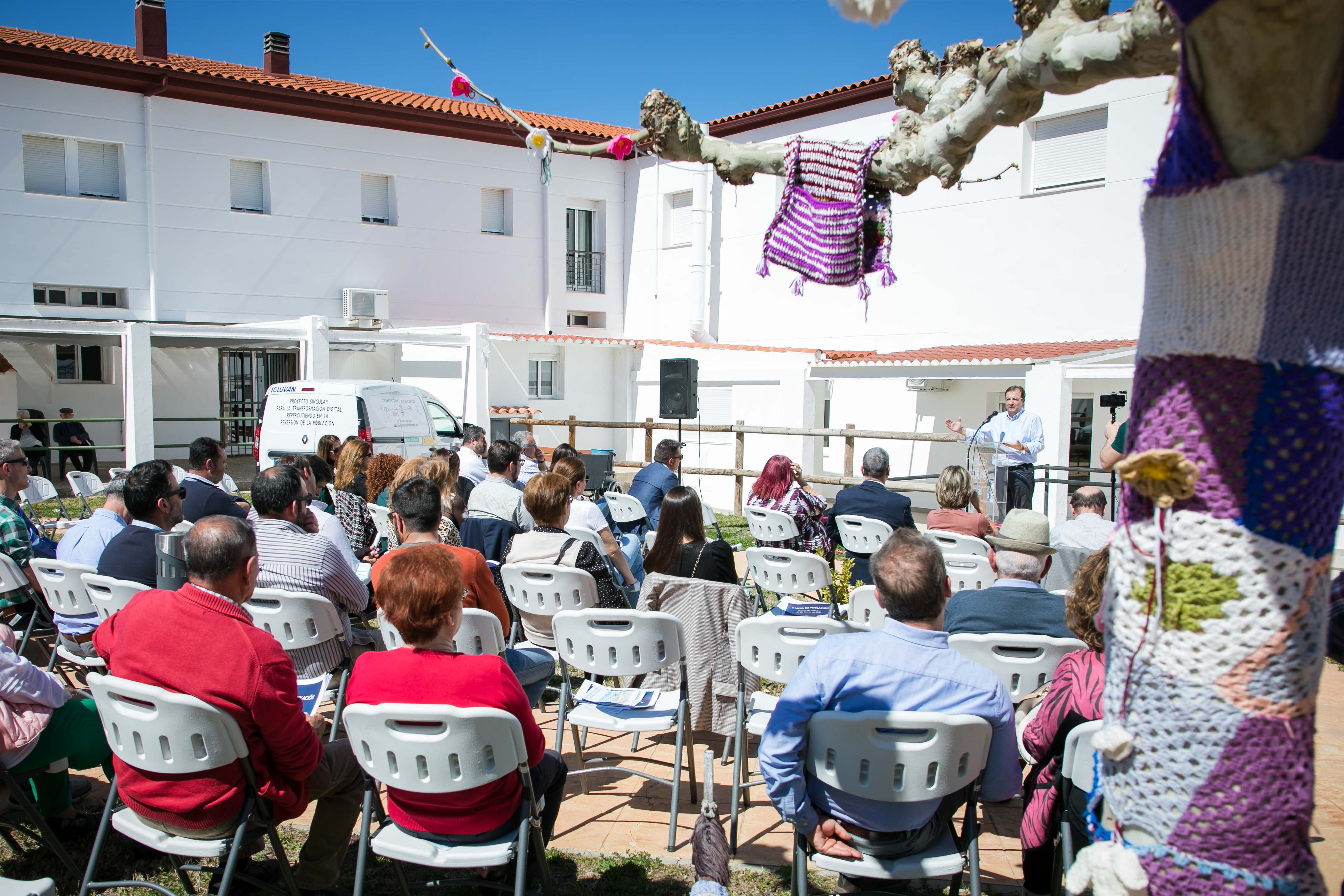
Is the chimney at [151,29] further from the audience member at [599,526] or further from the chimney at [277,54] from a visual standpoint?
the audience member at [599,526]

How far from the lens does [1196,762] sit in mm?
1271

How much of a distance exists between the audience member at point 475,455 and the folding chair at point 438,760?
5.52m

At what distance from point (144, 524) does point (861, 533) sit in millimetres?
4283

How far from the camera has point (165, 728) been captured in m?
2.55

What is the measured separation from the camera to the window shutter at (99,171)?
17016 millimetres

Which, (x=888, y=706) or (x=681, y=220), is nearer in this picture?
(x=888, y=706)

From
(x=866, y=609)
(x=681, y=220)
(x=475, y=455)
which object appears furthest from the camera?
(x=681, y=220)

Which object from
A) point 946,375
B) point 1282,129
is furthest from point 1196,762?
point 946,375

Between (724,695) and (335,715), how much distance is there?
1753mm

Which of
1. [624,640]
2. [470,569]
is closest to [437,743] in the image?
[624,640]

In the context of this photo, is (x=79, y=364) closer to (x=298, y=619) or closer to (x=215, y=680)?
(x=298, y=619)

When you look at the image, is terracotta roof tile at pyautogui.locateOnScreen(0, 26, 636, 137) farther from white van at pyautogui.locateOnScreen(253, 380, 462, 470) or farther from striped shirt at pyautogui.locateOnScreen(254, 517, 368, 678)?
striped shirt at pyautogui.locateOnScreen(254, 517, 368, 678)

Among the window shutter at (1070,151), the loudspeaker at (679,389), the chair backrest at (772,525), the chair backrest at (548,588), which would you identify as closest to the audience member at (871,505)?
the chair backrest at (772,525)

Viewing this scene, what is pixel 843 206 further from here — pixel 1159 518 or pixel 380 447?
pixel 380 447
